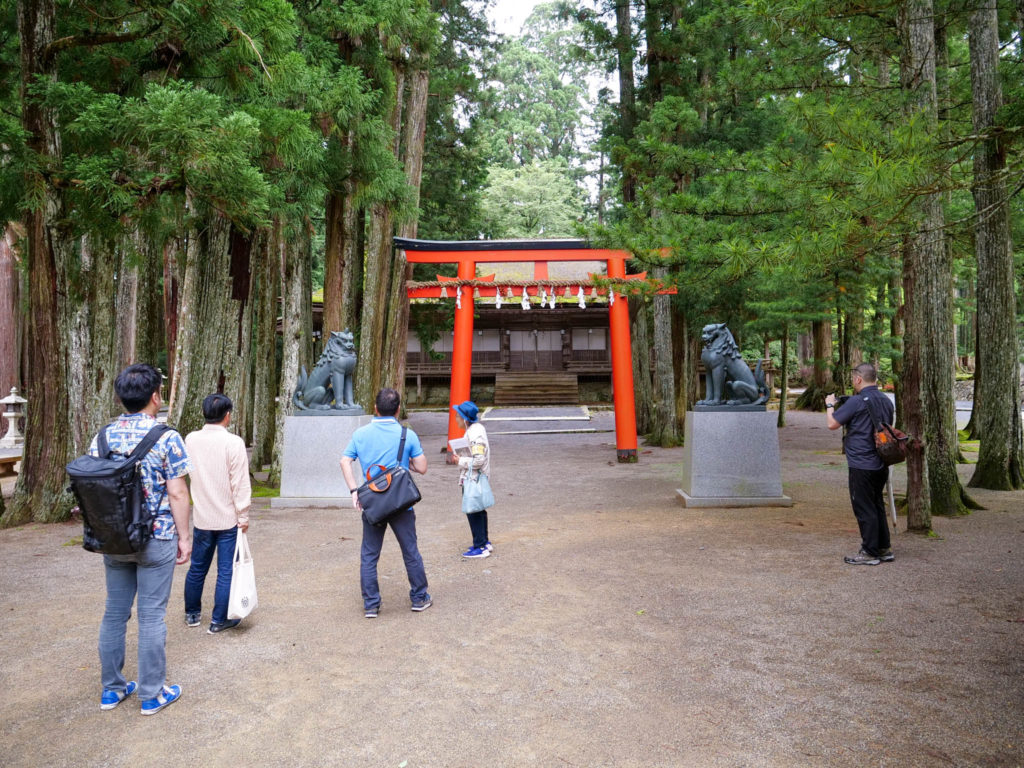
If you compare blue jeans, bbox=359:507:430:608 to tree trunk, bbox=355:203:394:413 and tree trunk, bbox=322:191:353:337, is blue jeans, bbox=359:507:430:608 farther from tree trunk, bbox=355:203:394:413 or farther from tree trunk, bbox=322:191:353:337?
tree trunk, bbox=355:203:394:413

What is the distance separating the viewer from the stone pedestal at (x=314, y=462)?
317 inches

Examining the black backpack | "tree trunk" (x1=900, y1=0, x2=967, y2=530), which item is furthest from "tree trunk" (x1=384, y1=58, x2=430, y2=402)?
the black backpack

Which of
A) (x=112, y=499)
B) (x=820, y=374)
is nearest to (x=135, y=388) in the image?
(x=112, y=499)

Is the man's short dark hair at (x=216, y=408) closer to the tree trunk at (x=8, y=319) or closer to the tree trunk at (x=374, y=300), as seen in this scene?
the tree trunk at (x=374, y=300)

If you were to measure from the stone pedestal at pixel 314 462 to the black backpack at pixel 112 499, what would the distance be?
5293 mm

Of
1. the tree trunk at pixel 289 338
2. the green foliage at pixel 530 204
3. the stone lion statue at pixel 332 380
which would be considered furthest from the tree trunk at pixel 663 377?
the green foliage at pixel 530 204

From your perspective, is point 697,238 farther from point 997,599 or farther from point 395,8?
point 395,8

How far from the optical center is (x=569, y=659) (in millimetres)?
3439

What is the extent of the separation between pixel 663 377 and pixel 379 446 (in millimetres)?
11389

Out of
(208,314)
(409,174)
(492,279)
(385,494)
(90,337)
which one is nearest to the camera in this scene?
(385,494)

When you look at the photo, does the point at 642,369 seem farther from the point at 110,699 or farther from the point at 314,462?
the point at 110,699

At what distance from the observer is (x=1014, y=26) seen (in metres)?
9.39

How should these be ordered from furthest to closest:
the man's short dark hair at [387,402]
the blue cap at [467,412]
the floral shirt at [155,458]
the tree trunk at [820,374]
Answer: the tree trunk at [820,374]
the blue cap at [467,412]
the man's short dark hair at [387,402]
the floral shirt at [155,458]

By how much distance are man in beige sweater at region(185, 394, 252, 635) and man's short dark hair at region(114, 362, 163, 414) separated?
79 cm
